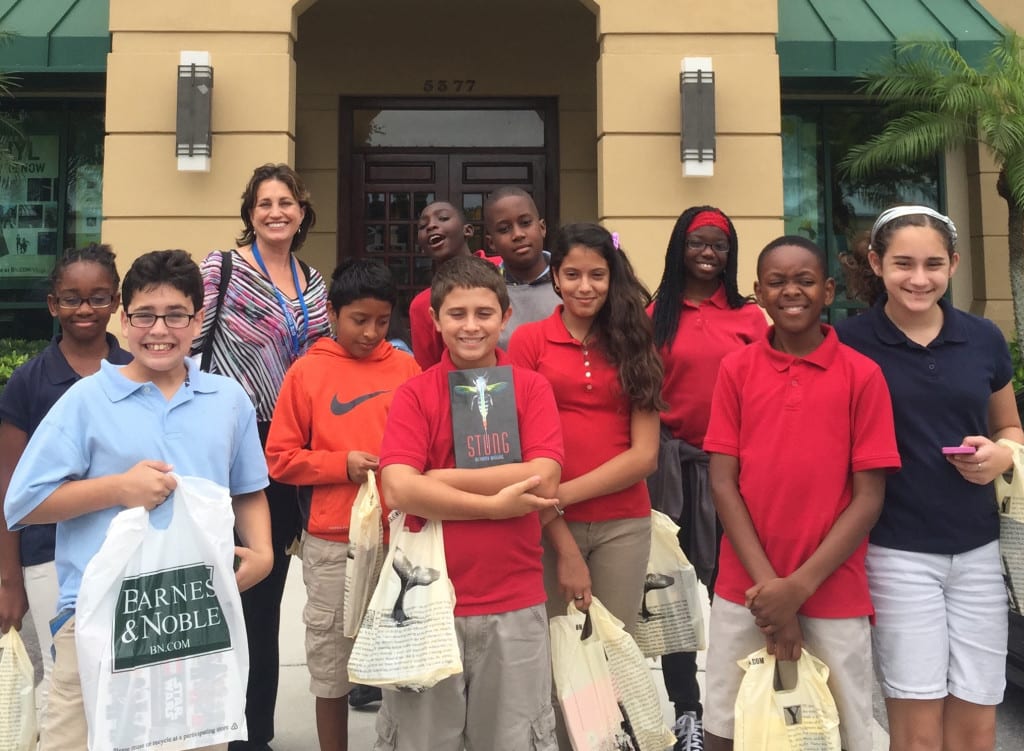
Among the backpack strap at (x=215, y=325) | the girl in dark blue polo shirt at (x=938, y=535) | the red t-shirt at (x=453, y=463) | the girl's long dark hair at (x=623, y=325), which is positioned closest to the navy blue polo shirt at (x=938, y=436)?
the girl in dark blue polo shirt at (x=938, y=535)

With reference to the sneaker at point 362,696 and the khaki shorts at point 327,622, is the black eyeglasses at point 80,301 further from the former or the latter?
the sneaker at point 362,696

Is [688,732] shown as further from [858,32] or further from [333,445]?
[858,32]

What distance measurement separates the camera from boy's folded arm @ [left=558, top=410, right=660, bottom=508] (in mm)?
2912

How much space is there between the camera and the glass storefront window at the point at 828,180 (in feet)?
30.3

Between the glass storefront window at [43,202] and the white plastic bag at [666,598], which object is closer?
the white plastic bag at [666,598]

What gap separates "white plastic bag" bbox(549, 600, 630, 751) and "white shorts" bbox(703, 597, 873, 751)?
12.0 inches

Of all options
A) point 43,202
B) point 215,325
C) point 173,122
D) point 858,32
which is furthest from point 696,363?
point 43,202

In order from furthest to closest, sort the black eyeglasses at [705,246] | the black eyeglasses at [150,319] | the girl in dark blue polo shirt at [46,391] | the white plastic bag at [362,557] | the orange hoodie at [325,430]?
1. the black eyeglasses at [705,246]
2. the orange hoodie at [325,430]
3. the white plastic bag at [362,557]
4. the girl in dark blue polo shirt at [46,391]
5. the black eyeglasses at [150,319]

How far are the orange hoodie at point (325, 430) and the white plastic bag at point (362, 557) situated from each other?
0.19m

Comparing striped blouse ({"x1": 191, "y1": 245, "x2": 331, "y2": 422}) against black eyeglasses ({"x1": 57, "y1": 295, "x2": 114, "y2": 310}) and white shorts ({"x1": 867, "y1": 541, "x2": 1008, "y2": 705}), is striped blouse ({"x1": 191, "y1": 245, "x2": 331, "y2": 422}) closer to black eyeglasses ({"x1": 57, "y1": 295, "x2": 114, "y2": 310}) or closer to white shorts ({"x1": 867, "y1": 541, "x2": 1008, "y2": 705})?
→ black eyeglasses ({"x1": 57, "y1": 295, "x2": 114, "y2": 310})

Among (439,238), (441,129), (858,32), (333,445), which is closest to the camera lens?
(333,445)

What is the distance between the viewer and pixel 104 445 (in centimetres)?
231

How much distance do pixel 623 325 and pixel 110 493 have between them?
1.67 meters

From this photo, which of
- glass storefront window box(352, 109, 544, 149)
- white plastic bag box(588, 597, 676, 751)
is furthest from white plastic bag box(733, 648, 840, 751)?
glass storefront window box(352, 109, 544, 149)
